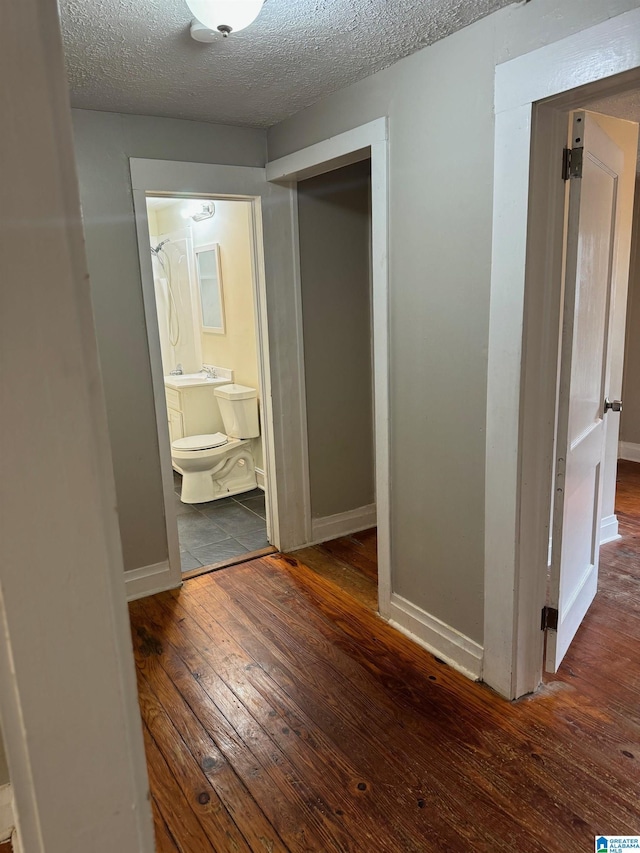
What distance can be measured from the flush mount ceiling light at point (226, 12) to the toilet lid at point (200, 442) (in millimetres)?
2876

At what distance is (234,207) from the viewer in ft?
13.7

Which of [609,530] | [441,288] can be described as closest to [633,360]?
[609,530]

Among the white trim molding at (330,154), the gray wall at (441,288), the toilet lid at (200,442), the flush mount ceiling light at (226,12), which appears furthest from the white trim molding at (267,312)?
the flush mount ceiling light at (226,12)

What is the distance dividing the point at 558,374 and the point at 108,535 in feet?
5.72

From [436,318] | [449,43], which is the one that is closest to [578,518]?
[436,318]

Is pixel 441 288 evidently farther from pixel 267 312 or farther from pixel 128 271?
pixel 128 271

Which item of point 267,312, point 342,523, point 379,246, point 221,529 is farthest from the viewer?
point 221,529

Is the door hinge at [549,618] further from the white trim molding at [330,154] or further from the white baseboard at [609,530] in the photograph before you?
the white trim molding at [330,154]

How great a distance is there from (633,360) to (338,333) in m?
2.92

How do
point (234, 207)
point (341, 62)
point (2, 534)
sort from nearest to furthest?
1. point (2, 534)
2. point (341, 62)
3. point (234, 207)

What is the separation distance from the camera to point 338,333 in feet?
11.0

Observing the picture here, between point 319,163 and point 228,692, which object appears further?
point 319,163

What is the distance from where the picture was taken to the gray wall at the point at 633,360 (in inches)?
188

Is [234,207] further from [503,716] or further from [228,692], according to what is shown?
[503,716]
